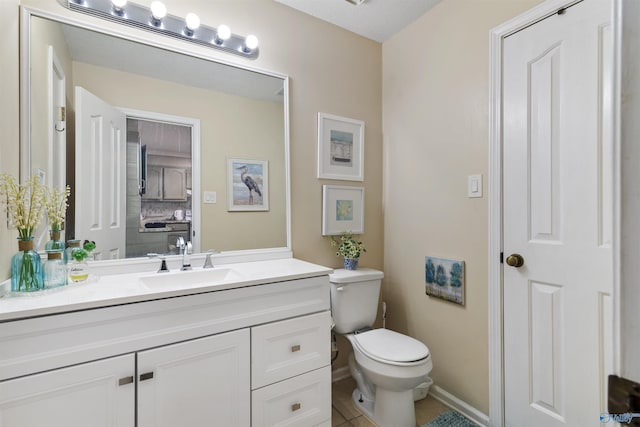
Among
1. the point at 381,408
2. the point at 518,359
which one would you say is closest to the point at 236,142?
the point at 381,408

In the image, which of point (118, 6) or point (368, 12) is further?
point (368, 12)

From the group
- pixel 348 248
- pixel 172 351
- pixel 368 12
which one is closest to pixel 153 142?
pixel 172 351

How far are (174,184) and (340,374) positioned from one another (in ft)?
5.32

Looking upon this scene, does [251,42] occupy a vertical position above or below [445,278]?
above

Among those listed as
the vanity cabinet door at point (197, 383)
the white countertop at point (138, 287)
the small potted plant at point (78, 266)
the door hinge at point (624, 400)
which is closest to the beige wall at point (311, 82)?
the white countertop at point (138, 287)

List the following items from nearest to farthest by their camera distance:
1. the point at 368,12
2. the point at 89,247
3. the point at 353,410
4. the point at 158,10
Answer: the point at 89,247 → the point at 158,10 → the point at 353,410 → the point at 368,12

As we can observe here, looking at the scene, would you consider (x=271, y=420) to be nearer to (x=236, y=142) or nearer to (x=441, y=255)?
(x=441, y=255)

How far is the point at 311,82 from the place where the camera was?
194 cm

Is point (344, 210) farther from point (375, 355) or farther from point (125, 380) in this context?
point (125, 380)

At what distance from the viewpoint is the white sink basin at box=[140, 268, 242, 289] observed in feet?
4.41

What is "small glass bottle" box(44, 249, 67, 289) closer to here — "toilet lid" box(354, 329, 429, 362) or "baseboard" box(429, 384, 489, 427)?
"toilet lid" box(354, 329, 429, 362)

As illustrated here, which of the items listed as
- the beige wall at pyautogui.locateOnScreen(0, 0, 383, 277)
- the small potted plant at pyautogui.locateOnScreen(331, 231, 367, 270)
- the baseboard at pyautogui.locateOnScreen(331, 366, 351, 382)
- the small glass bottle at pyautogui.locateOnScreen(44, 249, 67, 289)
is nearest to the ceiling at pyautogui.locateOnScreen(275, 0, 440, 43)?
the beige wall at pyautogui.locateOnScreen(0, 0, 383, 277)

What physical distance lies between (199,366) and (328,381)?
2.03 ft

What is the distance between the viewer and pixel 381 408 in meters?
1.59
